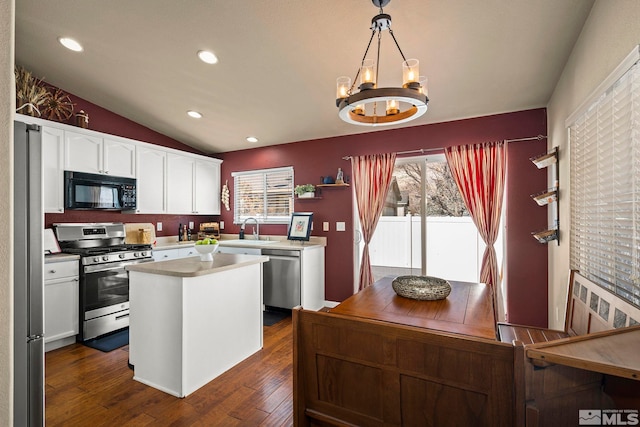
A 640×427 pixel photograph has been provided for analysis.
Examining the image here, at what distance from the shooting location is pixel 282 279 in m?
3.88

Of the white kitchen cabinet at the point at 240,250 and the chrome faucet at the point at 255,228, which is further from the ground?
the chrome faucet at the point at 255,228

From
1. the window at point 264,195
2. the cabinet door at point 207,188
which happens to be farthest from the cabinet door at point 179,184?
the window at point 264,195

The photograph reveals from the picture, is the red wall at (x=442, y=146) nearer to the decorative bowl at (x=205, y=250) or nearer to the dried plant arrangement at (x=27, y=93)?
the decorative bowl at (x=205, y=250)

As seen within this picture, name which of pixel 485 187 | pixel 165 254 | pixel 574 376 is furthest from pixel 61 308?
pixel 485 187

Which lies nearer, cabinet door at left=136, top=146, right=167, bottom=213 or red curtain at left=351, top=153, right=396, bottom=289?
red curtain at left=351, top=153, right=396, bottom=289

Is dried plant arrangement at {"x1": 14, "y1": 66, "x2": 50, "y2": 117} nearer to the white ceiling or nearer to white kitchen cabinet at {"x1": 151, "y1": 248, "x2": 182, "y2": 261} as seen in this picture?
the white ceiling

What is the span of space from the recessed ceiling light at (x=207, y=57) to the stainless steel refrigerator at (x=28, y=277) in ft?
5.43

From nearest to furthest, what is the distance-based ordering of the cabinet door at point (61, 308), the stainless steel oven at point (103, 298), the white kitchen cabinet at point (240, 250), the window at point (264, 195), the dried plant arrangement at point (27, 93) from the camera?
1. the cabinet door at point (61, 308)
2. the dried plant arrangement at point (27, 93)
3. the stainless steel oven at point (103, 298)
4. the white kitchen cabinet at point (240, 250)
5. the window at point (264, 195)

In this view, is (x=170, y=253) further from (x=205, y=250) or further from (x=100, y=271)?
(x=205, y=250)

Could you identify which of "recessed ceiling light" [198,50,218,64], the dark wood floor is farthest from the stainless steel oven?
"recessed ceiling light" [198,50,218,64]

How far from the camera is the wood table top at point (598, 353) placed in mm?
877

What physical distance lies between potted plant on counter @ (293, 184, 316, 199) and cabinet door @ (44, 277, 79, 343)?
263 centimetres

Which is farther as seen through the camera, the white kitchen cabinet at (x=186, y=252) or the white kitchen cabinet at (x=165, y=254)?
the white kitchen cabinet at (x=186, y=252)

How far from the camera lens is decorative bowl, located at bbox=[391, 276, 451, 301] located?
1.87 m
